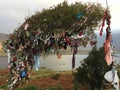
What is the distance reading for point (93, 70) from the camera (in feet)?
65.6

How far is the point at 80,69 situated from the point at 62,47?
548 cm

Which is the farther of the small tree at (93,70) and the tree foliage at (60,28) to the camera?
the small tree at (93,70)

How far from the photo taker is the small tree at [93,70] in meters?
19.8

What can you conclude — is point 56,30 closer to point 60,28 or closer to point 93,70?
point 60,28

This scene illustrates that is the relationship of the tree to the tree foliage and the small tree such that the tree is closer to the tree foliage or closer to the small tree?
the tree foliage

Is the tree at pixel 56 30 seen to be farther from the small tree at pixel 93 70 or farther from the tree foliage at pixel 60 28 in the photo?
the small tree at pixel 93 70

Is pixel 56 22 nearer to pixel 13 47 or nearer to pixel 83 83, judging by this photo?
pixel 13 47

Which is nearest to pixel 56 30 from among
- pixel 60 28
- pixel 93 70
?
pixel 60 28

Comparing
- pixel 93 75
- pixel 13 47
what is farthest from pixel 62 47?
pixel 93 75

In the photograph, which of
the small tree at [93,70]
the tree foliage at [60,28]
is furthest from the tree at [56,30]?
the small tree at [93,70]

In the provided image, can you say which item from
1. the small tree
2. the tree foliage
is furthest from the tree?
the small tree

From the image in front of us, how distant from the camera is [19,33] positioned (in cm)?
1568

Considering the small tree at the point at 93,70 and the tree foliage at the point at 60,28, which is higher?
the tree foliage at the point at 60,28

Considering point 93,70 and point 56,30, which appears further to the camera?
point 93,70
